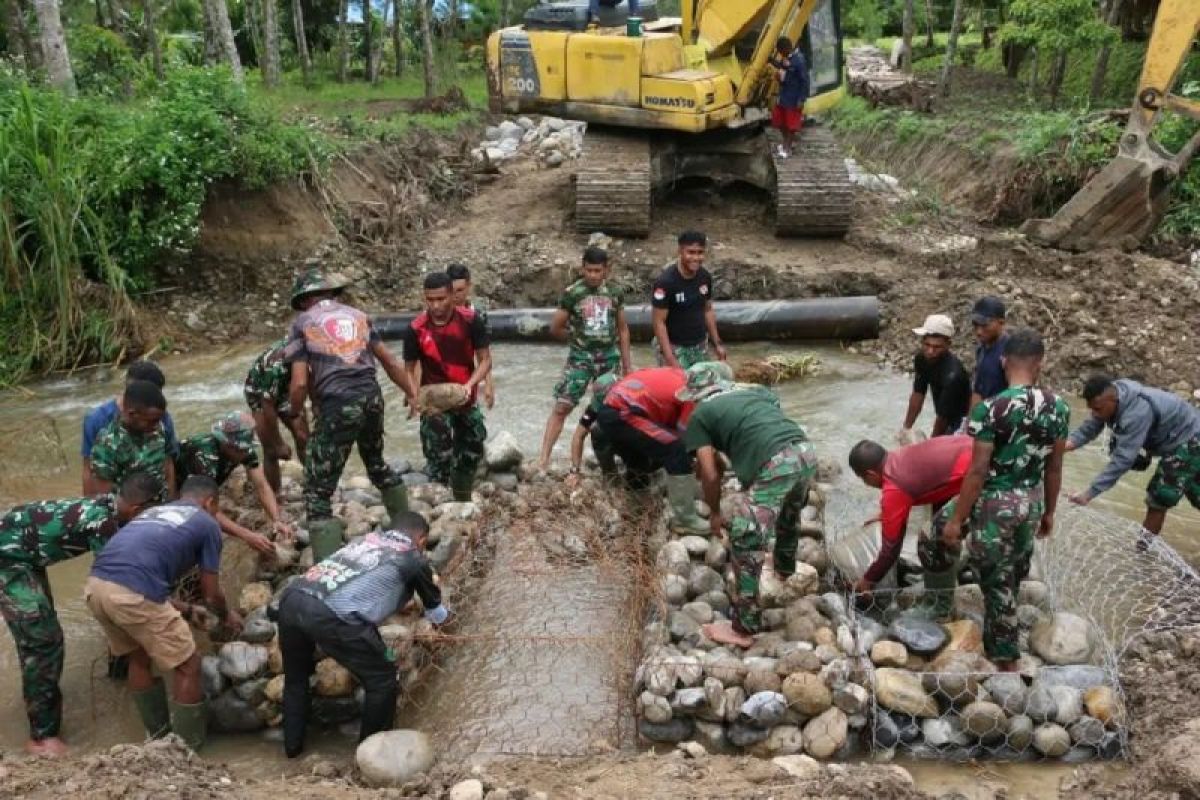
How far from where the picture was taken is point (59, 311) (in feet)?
32.1

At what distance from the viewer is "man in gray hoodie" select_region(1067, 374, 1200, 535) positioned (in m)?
5.54

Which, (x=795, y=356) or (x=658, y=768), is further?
(x=795, y=356)

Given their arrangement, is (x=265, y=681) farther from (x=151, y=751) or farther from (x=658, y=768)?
(x=658, y=768)

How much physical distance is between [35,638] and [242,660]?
864 mm

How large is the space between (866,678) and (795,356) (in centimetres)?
532

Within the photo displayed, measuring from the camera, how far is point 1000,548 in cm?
461

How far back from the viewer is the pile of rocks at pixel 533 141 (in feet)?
49.8

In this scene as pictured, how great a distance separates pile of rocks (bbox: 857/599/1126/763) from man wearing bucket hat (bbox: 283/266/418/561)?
2.82 meters

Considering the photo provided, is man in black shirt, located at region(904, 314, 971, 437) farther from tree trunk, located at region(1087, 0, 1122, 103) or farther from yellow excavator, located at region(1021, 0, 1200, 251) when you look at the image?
tree trunk, located at region(1087, 0, 1122, 103)

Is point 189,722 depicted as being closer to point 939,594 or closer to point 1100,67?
point 939,594

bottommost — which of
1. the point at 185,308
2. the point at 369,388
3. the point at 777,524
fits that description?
the point at 185,308

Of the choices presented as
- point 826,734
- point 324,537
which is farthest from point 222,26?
point 826,734

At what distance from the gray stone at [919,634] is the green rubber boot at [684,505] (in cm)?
136

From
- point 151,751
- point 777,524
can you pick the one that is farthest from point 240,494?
point 777,524
